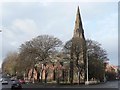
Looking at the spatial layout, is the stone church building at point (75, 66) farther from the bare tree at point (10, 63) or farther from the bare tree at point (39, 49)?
the bare tree at point (10, 63)

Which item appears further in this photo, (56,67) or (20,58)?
(56,67)

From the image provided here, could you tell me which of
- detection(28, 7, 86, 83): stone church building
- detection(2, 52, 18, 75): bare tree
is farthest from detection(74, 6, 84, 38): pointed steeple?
detection(2, 52, 18, 75): bare tree

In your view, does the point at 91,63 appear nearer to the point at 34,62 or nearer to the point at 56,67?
the point at 56,67

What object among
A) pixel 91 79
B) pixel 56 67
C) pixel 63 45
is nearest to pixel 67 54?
pixel 63 45

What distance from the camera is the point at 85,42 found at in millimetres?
82562

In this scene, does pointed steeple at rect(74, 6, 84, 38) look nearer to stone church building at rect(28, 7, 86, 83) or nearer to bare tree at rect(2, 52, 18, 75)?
stone church building at rect(28, 7, 86, 83)

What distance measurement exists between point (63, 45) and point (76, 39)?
3.67 meters

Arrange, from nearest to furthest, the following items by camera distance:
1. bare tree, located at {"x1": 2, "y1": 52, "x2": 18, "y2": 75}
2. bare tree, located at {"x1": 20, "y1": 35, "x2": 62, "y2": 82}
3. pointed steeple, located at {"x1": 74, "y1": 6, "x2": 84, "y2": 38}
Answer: bare tree, located at {"x1": 20, "y1": 35, "x2": 62, "y2": 82}, pointed steeple, located at {"x1": 74, "y1": 6, "x2": 84, "y2": 38}, bare tree, located at {"x1": 2, "y1": 52, "x2": 18, "y2": 75}

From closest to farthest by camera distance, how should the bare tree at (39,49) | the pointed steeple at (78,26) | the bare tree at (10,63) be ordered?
the bare tree at (39,49), the pointed steeple at (78,26), the bare tree at (10,63)

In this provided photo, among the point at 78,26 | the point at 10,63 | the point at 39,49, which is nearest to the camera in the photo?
the point at 39,49

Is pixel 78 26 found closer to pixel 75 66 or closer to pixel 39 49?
pixel 75 66

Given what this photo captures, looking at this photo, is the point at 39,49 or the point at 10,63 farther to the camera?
the point at 10,63

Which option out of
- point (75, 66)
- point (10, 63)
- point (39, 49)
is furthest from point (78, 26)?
point (39, 49)

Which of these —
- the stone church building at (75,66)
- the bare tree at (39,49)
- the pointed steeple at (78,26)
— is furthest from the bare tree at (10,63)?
the bare tree at (39,49)
